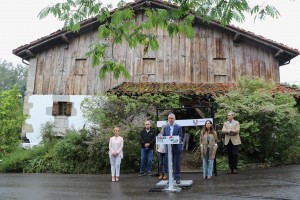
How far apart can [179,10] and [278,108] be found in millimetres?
8627

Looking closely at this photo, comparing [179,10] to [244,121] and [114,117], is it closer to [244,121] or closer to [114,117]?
[244,121]

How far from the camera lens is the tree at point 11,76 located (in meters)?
56.2

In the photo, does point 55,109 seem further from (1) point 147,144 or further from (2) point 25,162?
(1) point 147,144

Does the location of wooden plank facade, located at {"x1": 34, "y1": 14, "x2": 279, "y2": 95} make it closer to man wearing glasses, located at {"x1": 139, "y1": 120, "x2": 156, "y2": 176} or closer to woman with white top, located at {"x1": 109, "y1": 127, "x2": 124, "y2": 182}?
man wearing glasses, located at {"x1": 139, "y1": 120, "x2": 156, "y2": 176}

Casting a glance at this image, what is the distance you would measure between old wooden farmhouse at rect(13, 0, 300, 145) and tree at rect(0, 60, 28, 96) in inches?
1414

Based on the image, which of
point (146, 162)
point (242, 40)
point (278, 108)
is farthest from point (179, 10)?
point (242, 40)

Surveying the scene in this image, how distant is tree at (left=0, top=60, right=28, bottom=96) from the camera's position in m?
56.2

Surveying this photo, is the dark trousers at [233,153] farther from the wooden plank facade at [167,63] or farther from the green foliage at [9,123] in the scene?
the green foliage at [9,123]

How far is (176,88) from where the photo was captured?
16.0 m

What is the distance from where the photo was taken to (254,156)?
1265 centimetres

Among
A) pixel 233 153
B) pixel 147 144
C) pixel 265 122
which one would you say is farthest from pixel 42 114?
pixel 265 122

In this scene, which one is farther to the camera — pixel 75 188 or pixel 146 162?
pixel 146 162

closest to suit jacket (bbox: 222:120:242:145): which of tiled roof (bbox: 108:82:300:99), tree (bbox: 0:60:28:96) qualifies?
tiled roof (bbox: 108:82:300:99)

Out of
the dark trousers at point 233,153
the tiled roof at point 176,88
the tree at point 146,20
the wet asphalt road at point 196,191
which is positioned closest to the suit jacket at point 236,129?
the dark trousers at point 233,153
